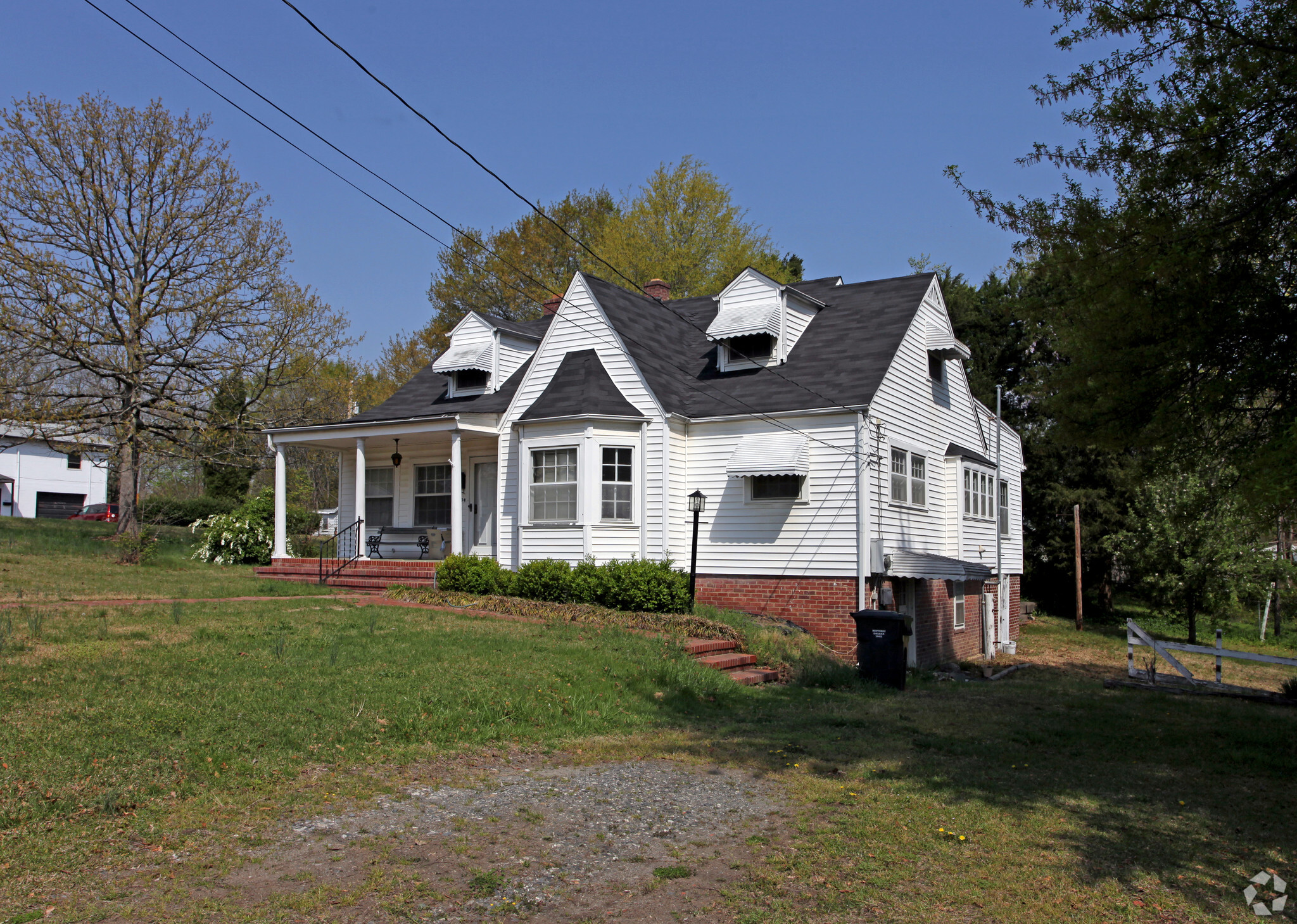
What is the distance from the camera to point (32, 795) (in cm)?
604

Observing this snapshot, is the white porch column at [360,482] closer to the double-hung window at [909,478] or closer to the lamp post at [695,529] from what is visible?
the lamp post at [695,529]

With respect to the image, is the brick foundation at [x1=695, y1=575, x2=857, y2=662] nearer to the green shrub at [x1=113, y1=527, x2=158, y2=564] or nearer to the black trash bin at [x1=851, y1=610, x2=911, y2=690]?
the black trash bin at [x1=851, y1=610, x2=911, y2=690]

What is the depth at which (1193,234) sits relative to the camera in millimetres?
9555

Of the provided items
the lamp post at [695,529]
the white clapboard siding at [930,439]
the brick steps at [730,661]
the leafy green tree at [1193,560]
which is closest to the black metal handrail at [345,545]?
the lamp post at [695,529]

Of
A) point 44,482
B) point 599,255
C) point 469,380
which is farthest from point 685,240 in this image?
point 44,482

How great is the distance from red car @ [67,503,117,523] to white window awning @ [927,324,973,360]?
4102 centimetres

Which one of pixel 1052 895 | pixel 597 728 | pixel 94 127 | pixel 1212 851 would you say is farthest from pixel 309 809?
pixel 94 127

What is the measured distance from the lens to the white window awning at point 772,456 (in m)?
17.4

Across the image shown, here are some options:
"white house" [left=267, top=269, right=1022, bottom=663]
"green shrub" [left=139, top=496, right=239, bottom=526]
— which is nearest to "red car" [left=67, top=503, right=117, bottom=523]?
Result: "green shrub" [left=139, top=496, right=239, bottom=526]

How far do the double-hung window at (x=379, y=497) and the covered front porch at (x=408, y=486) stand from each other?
15 millimetres

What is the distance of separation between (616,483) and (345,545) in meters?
7.37

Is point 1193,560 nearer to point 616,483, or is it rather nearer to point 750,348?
point 750,348

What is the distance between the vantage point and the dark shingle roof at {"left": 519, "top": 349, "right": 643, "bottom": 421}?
1838 cm

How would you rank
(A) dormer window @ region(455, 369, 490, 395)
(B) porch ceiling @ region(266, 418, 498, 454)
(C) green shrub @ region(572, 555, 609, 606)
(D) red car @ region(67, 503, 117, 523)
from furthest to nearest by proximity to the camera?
(D) red car @ region(67, 503, 117, 523), (A) dormer window @ region(455, 369, 490, 395), (B) porch ceiling @ region(266, 418, 498, 454), (C) green shrub @ region(572, 555, 609, 606)
